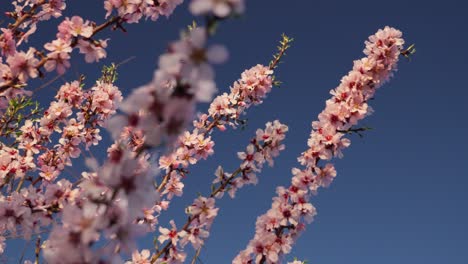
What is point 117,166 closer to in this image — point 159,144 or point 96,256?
point 159,144

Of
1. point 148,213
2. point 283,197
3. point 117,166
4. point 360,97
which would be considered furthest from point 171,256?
point 117,166

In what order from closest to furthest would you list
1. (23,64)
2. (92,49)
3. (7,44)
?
(23,64), (92,49), (7,44)

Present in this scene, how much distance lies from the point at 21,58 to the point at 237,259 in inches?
96.2

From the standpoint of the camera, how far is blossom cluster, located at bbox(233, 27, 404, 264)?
4035 millimetres

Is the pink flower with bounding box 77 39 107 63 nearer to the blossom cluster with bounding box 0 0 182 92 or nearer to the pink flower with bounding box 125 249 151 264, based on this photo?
the blossom cluster with bounding box 0 0 182 92

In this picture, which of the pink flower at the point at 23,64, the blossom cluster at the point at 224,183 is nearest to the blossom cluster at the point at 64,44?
the pink flower at the point at 23,64

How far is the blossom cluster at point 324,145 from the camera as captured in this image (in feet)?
13.2

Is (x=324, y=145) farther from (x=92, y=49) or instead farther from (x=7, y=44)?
(x=7, y=44)

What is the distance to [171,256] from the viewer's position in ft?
15.0

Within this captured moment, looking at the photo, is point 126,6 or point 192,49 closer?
point 192,49

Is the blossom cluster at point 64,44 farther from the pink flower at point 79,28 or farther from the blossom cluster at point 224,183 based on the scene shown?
the blossom cluster at point 224,183

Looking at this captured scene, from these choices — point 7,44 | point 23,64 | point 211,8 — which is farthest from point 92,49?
point 211,8

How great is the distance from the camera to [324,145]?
14.9ft

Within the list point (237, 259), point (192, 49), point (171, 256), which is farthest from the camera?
point (171, 256)
